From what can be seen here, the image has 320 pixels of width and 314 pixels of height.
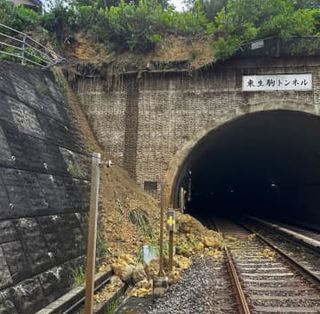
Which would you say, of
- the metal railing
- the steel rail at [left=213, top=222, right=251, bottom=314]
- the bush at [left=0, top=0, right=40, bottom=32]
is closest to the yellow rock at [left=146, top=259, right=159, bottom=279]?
the steel rail at [left=213, top=222, right=251, bottom=314]

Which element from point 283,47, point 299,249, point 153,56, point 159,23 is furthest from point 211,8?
point 299,249

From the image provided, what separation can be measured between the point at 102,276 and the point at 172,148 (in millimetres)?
6764

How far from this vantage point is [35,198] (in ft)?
18.9

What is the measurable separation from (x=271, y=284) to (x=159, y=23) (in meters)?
9.87

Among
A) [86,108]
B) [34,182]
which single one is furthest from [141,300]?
[86,108]

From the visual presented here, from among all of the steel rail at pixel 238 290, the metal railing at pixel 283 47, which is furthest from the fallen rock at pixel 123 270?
the metal railing at pixel 283 47

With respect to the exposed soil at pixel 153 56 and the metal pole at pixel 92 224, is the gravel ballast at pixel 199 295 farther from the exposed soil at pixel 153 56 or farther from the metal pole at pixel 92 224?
the exposed soil at pixel 153 56

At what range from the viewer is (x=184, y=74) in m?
13.2

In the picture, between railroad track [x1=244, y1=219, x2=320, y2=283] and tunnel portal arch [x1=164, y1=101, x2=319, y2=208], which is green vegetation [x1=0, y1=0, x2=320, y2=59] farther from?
railroad track [x1=244, y1=219, x2=320, y2=283]

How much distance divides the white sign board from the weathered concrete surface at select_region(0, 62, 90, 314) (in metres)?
6.03

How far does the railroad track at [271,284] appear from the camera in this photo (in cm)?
570

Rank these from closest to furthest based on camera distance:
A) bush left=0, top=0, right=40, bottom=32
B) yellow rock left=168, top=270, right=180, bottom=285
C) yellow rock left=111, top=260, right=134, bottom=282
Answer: yellow rock left=111, top=260, right=134, bottom=282 < yellow rock left=168, top=270, right=180, bottom=285 < bush left=0, top=0, right=40, bottom=32

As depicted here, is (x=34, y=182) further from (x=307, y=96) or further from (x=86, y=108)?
(x=307, y=96)

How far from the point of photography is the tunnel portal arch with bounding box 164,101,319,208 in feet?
41.0
